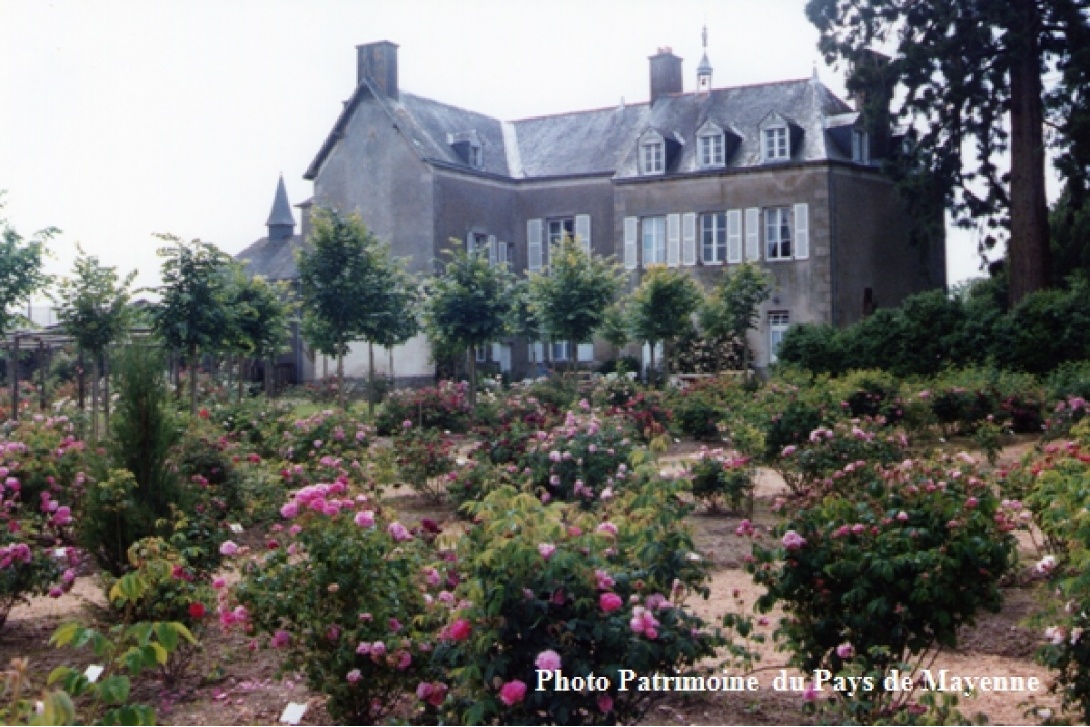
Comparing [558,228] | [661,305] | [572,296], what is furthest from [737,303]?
[558,228]

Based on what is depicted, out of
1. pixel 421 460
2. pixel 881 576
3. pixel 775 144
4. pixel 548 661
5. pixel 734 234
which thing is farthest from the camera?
pixel 734 234

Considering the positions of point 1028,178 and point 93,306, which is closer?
point 93,306

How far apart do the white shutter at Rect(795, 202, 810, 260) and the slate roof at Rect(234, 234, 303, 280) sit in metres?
16.1

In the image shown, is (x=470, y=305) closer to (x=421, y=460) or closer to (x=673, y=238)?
(x=673, y=238)

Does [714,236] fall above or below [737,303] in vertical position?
above

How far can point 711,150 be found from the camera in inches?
1379

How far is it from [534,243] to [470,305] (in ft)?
46.0

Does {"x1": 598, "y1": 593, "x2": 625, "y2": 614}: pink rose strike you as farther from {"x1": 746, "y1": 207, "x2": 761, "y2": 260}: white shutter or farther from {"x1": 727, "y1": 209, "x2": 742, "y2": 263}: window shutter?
{"x1": 727, "y1": 209, "x2": 742, "y2": 263}: window shutter

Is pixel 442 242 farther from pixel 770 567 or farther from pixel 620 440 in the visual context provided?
pixel 770 567

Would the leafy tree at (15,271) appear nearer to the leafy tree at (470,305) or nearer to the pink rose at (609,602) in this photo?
the leafy tree at (470,305)

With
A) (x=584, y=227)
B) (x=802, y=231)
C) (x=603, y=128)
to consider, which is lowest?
(x=802, y=231)

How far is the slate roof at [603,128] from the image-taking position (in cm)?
3441

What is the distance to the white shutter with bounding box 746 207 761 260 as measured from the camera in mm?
34469

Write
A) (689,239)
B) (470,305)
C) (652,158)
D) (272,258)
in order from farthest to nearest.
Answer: (272,258) → (652,158) → (689,239) → (470,305)
